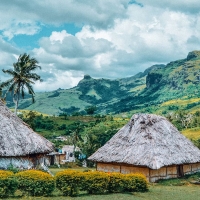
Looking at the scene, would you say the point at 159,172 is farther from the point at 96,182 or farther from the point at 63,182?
the point at 63,182

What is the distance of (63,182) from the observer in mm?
21000

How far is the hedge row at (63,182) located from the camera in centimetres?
1948

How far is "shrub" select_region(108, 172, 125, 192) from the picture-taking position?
75.8 feet

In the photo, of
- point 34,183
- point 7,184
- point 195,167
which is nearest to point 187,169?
point 195,167

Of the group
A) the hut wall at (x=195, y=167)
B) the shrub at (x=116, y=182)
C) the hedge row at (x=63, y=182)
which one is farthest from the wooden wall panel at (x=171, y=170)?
the shrub at (x=116, y=182)

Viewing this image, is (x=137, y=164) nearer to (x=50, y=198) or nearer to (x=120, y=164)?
(x=120, y=164)

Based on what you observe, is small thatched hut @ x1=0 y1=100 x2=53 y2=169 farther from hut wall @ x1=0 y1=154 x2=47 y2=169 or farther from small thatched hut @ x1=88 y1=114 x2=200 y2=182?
small thatched hut @ x1=88 y1=114 x2=200 y2=182

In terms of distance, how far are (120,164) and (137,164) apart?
319cm

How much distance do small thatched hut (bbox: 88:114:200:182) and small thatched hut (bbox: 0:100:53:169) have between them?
8298mm

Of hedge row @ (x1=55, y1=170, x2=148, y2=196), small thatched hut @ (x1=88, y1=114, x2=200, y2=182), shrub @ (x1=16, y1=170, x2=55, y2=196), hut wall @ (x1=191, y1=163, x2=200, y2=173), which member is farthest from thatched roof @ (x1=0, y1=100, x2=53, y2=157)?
hut wall @ (x1=191, y1=163, x2=200, y2=173)

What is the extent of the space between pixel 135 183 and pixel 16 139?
10.2 m

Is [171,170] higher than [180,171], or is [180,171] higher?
[171,170]

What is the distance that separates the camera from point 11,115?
1142 inches

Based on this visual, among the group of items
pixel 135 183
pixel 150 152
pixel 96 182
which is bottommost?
pixel 135 183
